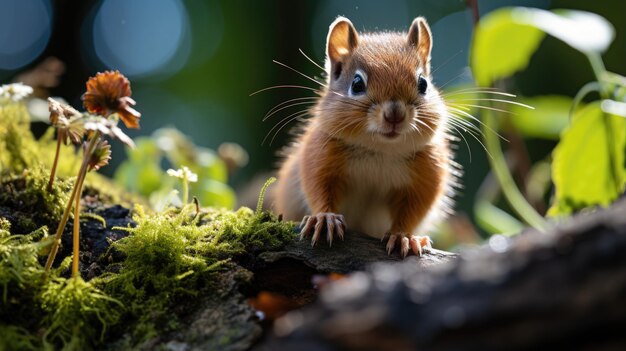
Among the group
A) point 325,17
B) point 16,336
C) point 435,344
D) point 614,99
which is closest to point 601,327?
point 435,344

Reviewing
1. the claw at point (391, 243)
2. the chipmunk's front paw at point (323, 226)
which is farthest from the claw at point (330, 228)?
the claw at point (391, 243)

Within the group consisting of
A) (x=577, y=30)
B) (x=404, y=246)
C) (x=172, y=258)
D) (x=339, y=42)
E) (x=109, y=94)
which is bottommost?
(x=172, y=258)

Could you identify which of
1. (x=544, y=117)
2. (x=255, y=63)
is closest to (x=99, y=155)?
(x=544, y=117)

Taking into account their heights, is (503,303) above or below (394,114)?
below

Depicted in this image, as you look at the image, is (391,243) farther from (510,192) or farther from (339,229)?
(510,192)

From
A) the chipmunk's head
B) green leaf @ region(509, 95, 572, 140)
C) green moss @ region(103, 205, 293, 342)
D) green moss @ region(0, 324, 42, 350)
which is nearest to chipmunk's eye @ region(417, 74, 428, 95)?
the chipmunk's head

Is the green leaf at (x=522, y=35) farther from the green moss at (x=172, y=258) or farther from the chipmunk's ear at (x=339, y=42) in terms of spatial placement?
the green moss at (x=172, y=258)

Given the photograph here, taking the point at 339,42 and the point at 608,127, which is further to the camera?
the point at 339,42
